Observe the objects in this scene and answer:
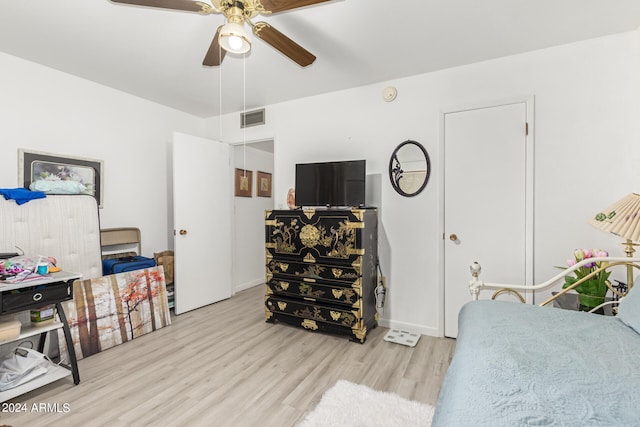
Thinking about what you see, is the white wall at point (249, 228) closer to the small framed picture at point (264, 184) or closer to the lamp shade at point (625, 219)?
the small framed picture at point (264, 184)

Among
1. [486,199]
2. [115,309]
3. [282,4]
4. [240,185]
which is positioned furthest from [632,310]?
[240,185]

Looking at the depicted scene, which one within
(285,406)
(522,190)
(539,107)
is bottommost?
(285,406)

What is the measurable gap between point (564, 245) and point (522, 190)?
0.54m

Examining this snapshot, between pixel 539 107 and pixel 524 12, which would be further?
pixel 539 107

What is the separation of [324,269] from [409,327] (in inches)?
41.7

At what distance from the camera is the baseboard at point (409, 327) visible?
2.88 m

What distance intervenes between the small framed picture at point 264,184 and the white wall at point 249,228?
0.06 metres

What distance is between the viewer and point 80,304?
2.53 m

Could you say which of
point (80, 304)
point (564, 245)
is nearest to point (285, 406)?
point (80, 304)

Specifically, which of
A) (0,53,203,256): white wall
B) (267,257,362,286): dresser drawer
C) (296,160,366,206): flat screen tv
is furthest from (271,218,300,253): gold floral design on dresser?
(0,53,203,256): white wall

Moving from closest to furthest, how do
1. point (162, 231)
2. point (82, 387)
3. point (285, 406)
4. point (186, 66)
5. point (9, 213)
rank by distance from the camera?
point (285, 406), point (82, 387), point (9, 213), point (186, 66), point (162, 231)

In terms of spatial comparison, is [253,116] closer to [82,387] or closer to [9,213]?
[9,213]

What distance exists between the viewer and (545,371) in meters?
1.03

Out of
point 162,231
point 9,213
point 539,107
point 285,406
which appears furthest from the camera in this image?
point 162,231
